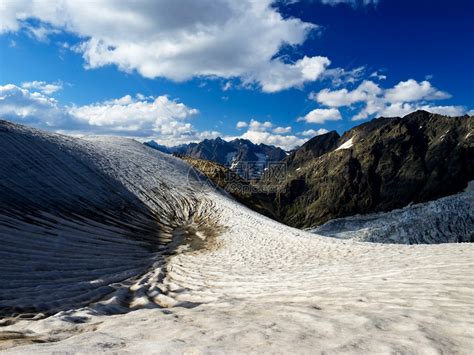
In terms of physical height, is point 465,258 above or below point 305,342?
above

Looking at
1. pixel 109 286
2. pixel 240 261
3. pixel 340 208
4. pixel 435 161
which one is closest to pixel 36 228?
pixel 109 286

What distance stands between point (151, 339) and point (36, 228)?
14.0m

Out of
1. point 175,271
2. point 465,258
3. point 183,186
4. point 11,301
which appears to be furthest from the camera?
point 183,186

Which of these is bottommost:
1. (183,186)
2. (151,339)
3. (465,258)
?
(151,339)

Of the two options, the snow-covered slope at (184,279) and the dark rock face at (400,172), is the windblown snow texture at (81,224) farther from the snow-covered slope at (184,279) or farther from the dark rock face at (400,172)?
the dark rock face at (400,172)

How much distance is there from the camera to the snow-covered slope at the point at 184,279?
5957 millimetres

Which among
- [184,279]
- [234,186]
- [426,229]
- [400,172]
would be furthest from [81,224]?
[400,172]

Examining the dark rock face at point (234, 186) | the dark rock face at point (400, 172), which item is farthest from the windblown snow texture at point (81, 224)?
the dark rock face at point (400, 172)

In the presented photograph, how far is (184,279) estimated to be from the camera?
1520 centimetres

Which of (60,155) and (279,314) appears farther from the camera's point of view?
(60,155)

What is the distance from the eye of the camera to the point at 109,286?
1327cm

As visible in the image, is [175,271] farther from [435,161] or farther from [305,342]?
[435,161]

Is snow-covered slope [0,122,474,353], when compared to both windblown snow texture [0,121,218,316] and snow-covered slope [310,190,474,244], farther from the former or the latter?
snow-covered slope [310,190,474,244]

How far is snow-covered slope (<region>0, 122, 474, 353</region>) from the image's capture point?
235 inches
